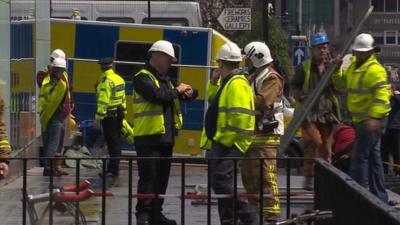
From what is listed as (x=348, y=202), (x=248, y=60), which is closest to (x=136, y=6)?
(x=248, y=60)

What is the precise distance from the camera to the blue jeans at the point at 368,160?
36.1ft

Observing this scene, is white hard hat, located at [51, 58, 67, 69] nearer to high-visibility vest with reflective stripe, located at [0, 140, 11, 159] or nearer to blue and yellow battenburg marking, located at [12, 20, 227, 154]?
blue and yellow battenburg marking, located at [12, 20, 227, 154]

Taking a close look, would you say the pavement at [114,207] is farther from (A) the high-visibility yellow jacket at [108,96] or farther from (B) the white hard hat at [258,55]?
(A) the high-visibility yellow jacket at [108,96]

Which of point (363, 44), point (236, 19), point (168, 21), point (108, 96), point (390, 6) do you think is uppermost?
point (390, 6)

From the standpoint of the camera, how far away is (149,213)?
32.3ft

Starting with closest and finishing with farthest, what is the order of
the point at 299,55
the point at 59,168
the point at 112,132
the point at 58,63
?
1. the point at 59,168
2. the point at 58,63
3. the point at 112,132
4. the point at 299,55

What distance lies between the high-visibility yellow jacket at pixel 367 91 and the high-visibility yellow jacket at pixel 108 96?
5444 mm

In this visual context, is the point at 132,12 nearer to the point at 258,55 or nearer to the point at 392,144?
the point at 392,144

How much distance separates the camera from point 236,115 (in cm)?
955

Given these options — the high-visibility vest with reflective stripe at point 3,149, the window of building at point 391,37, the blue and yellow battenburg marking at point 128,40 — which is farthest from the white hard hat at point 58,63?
the window of building at point 391,37

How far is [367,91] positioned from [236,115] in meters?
2.08

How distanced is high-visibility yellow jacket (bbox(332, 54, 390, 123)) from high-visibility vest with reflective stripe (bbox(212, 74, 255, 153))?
5.97ft

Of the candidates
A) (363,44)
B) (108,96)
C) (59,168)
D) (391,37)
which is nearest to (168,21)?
(108,96)

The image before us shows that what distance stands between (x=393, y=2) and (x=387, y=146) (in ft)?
237
